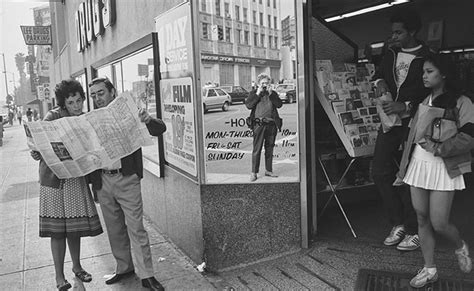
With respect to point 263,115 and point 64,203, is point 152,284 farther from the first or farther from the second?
point 263,115

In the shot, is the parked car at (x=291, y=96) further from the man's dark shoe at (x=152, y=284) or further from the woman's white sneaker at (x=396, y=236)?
the man's dark shoe at (x=152, y=284)

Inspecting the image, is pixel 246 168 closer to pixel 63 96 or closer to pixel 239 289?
pixel 239 289

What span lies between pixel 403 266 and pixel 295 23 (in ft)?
7.30

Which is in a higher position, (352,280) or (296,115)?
(296,115)

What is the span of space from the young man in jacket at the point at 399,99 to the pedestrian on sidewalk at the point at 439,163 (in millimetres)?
569

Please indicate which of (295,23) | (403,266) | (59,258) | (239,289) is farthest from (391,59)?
(59,258)

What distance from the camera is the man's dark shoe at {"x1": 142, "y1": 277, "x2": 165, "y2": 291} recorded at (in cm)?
357

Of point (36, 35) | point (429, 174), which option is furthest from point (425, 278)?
point (36, 35)

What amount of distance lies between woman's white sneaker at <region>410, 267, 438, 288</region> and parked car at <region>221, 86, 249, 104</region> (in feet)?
6.29

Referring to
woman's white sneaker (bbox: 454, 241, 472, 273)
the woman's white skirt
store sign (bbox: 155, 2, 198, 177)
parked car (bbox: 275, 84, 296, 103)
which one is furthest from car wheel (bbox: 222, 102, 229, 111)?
woman's white sneaker (bbox: 454, 241, 472, 273)

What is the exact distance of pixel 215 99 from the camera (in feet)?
11.8

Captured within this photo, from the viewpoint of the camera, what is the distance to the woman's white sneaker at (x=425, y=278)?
3094 mm

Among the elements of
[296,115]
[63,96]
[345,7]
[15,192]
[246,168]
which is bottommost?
[15,192]

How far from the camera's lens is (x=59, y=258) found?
347cm
